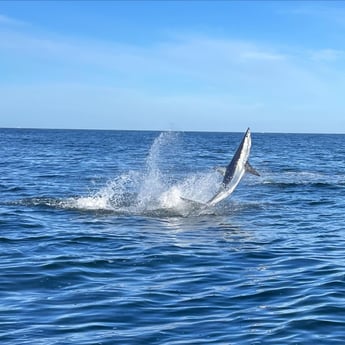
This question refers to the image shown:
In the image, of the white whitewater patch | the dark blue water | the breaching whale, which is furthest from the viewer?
the white whitewater patch

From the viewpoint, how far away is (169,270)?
12.5 metres

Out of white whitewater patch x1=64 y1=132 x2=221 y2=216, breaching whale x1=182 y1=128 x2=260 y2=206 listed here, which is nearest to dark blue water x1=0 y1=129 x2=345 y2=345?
white whitewater patch x1=64 y1=132 x2=221 y2=216

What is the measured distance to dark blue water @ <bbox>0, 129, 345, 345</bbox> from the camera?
905 cm

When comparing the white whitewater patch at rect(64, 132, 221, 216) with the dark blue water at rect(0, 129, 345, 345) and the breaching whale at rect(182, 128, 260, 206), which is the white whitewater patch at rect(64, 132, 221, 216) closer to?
the dark blue water at rect(0, 129, 345, 345)

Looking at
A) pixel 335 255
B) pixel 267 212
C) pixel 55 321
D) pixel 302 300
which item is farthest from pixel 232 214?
pixel 55 321

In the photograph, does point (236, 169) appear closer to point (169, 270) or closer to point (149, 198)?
point (149, 198)

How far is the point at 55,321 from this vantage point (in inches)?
366

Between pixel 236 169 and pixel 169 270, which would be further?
pixel 236 169

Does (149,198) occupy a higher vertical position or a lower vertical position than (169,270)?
higher

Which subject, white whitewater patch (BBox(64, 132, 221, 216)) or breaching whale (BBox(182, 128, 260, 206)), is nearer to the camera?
breaching whale (BBox(182, 128, 260, 206))

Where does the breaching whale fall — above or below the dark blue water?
above

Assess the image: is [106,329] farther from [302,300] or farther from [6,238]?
[6,238]

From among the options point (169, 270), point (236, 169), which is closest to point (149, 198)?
point (236, 169)

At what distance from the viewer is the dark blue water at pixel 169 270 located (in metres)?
9.05
